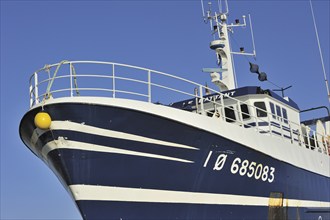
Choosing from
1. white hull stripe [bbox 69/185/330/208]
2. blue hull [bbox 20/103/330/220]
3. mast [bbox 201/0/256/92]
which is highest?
mast [bbox 201/0/256/92]

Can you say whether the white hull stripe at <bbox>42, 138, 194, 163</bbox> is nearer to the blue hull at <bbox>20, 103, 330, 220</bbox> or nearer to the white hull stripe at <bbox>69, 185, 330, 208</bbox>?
the blue hull at <bbox>20, 103, 330, 220</bbox>

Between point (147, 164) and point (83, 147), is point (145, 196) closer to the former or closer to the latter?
point (147, 164)

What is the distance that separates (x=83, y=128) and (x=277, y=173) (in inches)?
195

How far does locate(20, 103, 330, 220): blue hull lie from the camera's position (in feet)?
25.2

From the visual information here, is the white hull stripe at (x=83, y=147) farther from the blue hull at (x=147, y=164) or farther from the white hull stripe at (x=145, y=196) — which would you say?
the white hull stripe at (x=145, y=196)

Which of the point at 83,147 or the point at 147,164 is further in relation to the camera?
the point at 147,164

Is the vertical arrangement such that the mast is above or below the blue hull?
above

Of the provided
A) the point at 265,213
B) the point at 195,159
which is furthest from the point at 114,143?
Result: the point at 265,213

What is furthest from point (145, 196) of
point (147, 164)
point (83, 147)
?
point (83, 147)

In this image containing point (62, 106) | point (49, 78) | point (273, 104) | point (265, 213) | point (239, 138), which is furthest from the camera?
point (273, 104)

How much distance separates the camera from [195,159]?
8320mm

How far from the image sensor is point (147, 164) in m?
7.90

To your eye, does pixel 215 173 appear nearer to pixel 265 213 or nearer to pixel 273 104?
pixel 265 213

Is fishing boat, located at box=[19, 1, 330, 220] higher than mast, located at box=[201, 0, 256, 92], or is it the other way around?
mast, located at box=[201, 0, 256, 92]
